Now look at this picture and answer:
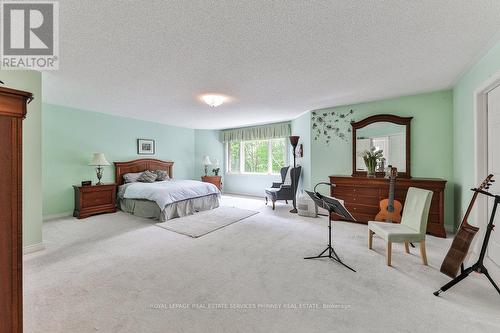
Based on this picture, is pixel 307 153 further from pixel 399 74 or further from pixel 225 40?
pixel 225 40

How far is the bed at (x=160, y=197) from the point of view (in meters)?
4.21

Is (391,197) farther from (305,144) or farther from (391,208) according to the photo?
(305,144)

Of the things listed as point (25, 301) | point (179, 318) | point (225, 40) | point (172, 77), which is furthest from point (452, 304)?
point (172, 77)

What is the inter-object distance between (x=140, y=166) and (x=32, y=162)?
122 inches

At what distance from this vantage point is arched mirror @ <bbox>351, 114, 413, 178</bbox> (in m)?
3.89

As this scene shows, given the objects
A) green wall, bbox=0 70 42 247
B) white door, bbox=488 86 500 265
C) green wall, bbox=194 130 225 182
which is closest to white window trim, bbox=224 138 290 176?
green wall, bbox=194 130 225 182

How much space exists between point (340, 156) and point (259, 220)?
2.21m

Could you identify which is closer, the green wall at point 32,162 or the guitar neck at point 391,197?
the green wall at point 32,162

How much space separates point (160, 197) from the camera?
13.5 feet

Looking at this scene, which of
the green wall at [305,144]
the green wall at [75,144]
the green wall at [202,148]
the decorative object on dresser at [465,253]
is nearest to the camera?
the decorative object on dresser at [465,253]

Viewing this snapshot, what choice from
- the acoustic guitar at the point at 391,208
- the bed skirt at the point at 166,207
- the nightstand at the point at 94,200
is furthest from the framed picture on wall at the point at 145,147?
the acoustic guitar at the point at 391,208

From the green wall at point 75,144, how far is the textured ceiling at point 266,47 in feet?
2.92

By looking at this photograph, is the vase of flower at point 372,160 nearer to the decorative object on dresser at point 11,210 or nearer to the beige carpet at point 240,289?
the beige carpet at point 240,289

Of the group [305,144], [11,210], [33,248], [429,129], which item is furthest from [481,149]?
[33,248]
